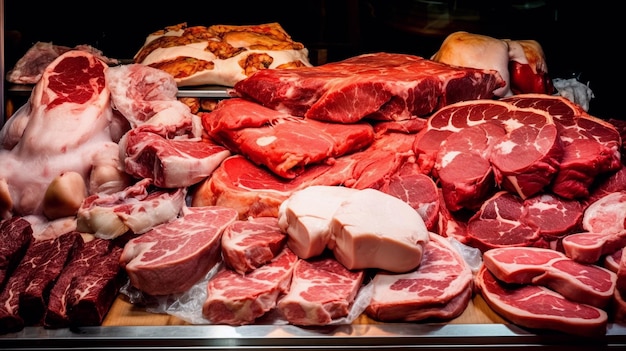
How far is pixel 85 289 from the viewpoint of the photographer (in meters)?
2.50

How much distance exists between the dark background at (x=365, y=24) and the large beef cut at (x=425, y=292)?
8.05 feet

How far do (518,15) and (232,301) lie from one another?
356 cm

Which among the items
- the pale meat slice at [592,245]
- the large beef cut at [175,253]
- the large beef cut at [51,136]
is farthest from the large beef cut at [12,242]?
the pale meat slice at [592,245]

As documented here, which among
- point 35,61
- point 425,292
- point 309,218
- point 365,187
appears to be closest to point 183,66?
point 35,61

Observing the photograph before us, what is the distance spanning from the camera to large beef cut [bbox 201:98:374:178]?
10.3 feet

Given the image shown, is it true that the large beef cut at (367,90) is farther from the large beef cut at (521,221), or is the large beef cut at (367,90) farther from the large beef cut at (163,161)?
the large beef cut at (521,221)

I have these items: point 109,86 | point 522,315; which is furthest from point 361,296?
point 109,86

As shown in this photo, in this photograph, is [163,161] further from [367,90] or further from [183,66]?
[183,66]

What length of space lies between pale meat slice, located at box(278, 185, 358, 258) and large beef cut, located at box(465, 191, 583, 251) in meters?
0.70

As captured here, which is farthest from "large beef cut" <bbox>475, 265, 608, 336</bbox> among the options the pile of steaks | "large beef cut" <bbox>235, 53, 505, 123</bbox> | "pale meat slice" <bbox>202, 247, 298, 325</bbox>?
"large beef cut" <bbox>235, 53, 505, 123</bbox>

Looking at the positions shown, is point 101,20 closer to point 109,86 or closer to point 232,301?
point 109,86

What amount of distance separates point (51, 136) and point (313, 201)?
1.51 metres

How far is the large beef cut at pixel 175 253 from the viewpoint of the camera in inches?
101

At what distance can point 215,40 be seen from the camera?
14.7 feet
